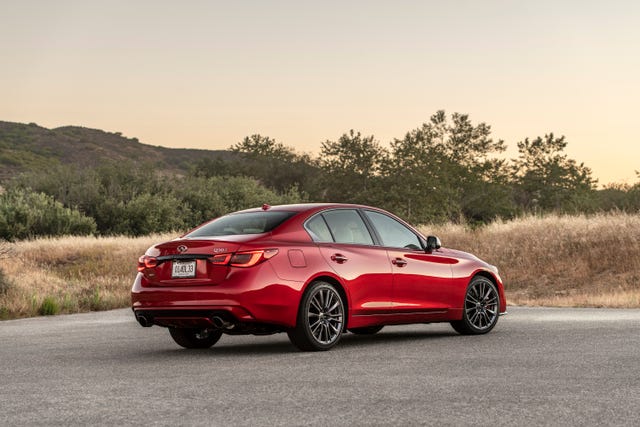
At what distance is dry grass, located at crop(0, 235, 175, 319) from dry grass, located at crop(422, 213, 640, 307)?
12.1 m

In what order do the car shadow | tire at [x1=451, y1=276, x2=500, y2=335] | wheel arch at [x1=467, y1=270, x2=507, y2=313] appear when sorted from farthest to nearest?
wheel arch at [x1=467, y1=270, x2=507, y2=313] < tire at [x1=451, y1=276, x2=500, y2=335] < the car shadow

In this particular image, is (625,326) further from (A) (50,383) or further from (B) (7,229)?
(B) (7,229)

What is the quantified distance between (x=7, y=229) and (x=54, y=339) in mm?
40285

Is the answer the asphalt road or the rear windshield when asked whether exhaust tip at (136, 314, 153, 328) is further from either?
the rear windshield

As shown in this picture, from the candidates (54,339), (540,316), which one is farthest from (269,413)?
(540,316)

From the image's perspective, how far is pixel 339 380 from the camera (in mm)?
8797

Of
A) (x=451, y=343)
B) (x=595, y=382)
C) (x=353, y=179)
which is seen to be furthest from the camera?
(x=353, y=179)

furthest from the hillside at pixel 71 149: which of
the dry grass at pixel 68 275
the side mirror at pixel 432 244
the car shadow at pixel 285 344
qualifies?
the side mirror at pixel 432 244

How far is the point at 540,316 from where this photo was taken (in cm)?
1703

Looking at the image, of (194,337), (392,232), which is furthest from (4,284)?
(392,232)

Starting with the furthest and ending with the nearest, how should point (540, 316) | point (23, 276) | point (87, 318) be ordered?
point (23, 276) → point (87, 318) → point (540, 316)

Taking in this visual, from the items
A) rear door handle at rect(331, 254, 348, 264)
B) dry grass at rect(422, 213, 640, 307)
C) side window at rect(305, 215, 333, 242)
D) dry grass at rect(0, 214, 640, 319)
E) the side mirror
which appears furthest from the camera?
dry grass at rect(422, 213, 640, 307)

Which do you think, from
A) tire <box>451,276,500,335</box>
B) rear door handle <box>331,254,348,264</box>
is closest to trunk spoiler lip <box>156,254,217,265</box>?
rear door handle <box>331,254,348,264</box>

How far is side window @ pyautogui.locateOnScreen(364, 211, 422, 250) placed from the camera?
40.5 feet
